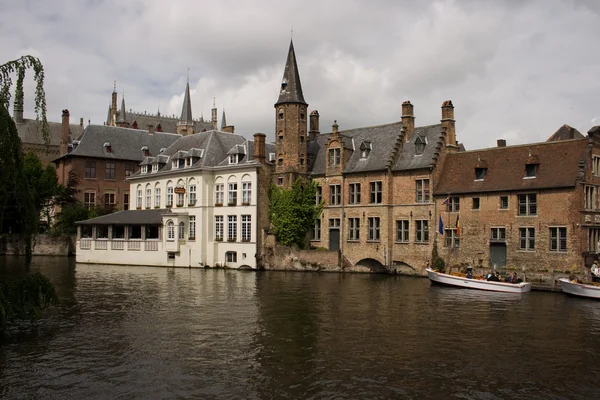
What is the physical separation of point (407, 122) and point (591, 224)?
51.7ft

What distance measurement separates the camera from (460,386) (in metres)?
15.4

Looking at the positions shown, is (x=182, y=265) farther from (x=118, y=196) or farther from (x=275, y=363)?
(x=275, y=363)

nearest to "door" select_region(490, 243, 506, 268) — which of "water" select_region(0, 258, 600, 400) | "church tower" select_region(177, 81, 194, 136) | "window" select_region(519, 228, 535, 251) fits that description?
"window" select_region(519, 228, 535, 251)

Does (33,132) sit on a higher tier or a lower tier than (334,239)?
higher

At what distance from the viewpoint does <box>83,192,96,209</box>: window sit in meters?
65.9

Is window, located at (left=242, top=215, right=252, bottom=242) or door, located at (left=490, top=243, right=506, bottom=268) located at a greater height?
window, located at (left=242, top=215, right=252, bottom=242)

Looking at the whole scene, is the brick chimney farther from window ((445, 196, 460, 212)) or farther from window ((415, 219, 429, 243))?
window ((445, 196, 460, 212))

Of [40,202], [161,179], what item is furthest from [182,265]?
[40,202]

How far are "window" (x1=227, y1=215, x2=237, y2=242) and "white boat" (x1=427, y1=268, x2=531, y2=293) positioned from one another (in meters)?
17.7

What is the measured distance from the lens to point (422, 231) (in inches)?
1641

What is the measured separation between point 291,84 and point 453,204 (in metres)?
17.2

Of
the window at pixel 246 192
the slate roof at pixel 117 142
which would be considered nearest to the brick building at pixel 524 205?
the window at pixel 246 192

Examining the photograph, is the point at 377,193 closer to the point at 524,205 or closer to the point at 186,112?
the point at 524,205

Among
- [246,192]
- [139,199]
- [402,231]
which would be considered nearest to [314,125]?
[246,192]
